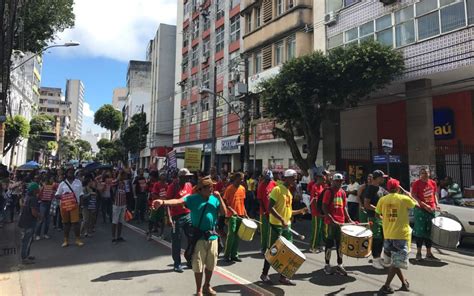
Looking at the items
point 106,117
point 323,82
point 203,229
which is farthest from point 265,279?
point 106,117

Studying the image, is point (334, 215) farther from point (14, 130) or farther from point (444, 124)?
point (14, 130)

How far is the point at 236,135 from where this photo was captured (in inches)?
1291

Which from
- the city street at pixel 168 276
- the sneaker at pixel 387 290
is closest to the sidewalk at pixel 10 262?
the city street at pixel 168 276

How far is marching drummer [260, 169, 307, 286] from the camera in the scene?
21.1ft

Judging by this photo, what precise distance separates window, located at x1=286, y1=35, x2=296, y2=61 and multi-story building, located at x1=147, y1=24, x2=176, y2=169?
32399 mm

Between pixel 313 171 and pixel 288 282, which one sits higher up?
pixel 313 171

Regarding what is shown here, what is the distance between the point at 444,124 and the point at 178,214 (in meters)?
16.9

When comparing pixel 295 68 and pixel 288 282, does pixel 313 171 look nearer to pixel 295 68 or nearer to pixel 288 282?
pixel 295 68

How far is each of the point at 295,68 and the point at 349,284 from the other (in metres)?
13.8

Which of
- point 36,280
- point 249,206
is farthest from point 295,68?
point 36,280

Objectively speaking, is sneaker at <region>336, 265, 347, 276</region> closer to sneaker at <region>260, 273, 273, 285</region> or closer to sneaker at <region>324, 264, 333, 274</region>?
sneaker at <region>324, 264, 333, 274</region>

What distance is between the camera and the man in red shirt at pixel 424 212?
841 centimetres

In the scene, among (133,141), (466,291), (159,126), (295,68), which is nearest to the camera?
(466,291)

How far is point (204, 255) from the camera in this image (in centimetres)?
549
